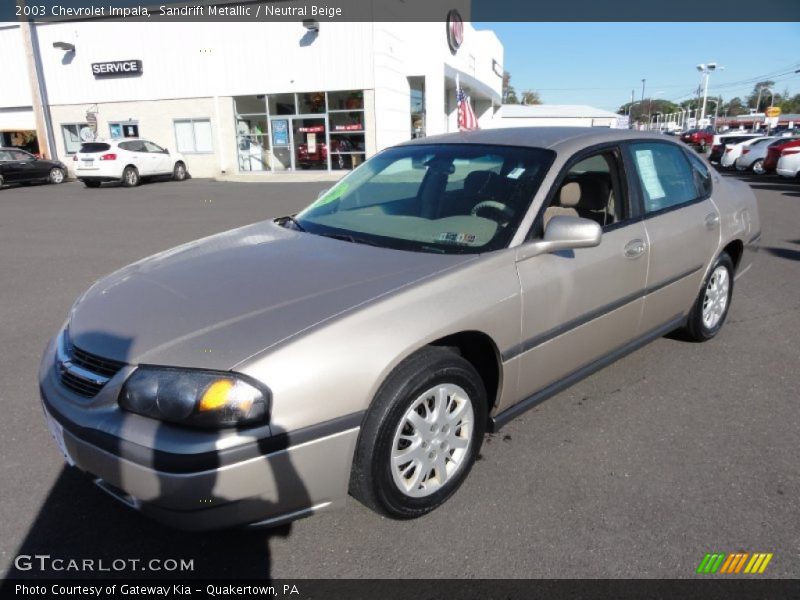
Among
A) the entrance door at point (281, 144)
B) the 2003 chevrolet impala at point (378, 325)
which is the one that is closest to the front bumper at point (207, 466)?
the 2003 chevrolet impala at point (378, 325)

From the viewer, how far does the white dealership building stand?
2261 centimetres

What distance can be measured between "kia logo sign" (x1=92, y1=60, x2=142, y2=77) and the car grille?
2619 centimetres

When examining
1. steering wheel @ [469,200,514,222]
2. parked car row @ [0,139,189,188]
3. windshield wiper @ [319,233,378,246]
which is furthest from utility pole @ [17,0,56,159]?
steering wheel @ [469,200,514,222]

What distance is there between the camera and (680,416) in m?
3.42

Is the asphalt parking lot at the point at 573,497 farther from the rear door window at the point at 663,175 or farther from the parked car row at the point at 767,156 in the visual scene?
the parked car row at the point at 767,156

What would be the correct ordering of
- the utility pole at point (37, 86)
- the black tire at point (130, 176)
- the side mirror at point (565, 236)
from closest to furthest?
1. the side mirror at point (565, 236)
2. the black tire at point (130, 176)
3. the utility pole at point (37, 86)

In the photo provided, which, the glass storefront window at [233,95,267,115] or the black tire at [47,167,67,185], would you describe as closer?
the black tire at [47,167,67,185]

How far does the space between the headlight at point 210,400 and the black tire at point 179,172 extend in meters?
22.7

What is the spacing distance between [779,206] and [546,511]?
1277 cm

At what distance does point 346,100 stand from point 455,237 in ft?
71.0

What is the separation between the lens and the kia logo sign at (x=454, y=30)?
27641mm

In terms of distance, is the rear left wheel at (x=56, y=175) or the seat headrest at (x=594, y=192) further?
the rear left wheel at (x=56, y=175)

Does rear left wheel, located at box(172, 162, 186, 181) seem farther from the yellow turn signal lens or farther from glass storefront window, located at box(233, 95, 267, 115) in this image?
the yellow turn signal lens

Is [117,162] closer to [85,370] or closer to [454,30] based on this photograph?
[454,30]
